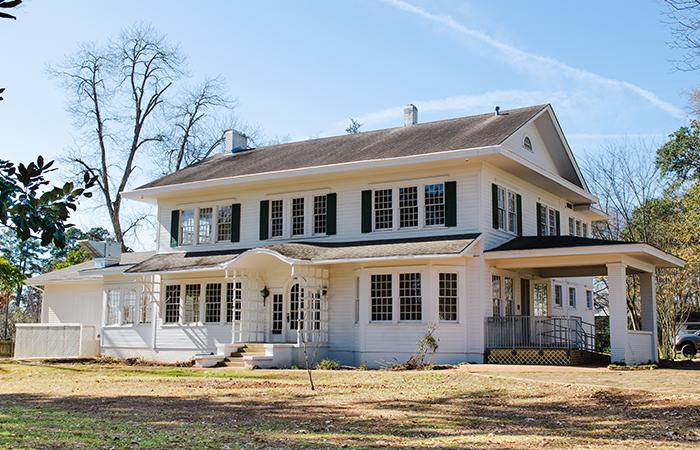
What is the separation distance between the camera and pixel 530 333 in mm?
23172

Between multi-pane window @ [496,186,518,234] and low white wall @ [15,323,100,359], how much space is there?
1611 cm

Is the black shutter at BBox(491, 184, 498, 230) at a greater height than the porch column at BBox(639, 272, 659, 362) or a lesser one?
greater

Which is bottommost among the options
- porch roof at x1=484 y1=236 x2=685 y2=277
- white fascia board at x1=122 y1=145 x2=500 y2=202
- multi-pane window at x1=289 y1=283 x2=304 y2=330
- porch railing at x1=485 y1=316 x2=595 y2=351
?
porch railing at x1=485 y1=316 x2=595 y2=351

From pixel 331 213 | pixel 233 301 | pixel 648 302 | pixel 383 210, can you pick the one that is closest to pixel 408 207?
pixel 383 210

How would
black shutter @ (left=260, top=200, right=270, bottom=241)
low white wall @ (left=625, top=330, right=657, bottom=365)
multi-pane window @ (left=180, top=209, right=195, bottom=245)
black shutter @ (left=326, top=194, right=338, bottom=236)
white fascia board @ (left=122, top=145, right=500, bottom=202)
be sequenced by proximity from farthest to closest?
1. multi-pane window @ (left=180, top=209, right=195, bottom=245)
2. black shutter @ (left=260, top=200, right=270, bottom=241)
3. black shutter @ (left=326, top=194, right=338, bottom=236)
4. white fascia board @ (left=122, top=145, right=500, bottom=202)
5. low white wall @ (left=625, top=330, right=657, bottom=365)

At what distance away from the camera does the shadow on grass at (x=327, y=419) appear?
914cm

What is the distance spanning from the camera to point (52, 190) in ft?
17.4

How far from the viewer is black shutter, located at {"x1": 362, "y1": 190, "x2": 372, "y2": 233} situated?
23344 millimetres

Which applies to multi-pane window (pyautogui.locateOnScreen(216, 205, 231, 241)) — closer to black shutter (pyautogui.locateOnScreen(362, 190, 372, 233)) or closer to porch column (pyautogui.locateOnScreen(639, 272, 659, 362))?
black shutter (pyautogui.locateOnScreen(362, 190, 372, 233))

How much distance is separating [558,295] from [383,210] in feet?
27.2

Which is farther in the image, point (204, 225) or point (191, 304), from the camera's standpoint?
point (204, 225)

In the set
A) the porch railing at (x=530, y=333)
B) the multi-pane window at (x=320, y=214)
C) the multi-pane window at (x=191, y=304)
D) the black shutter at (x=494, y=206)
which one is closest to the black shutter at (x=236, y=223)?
the multi-pane window at (x=191, y=304)

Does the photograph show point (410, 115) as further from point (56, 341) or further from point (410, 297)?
point (56, 341)

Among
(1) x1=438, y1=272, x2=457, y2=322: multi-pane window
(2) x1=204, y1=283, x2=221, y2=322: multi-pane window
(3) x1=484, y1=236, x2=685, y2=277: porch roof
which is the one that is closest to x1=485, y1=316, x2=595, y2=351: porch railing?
(1) x1=438, y1=272, x2=457, y2=322: multi-pane window
